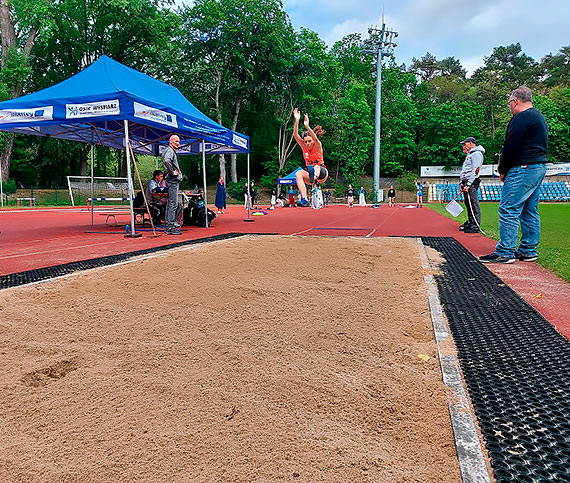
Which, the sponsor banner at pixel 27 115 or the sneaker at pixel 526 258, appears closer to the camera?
the sneaker at pixel 526 258

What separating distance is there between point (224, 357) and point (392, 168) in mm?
49999

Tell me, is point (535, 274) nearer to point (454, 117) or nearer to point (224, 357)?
Answer: point (224, 357)

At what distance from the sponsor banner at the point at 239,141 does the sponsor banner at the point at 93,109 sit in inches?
164

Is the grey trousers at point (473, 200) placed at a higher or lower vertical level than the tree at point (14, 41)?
lower

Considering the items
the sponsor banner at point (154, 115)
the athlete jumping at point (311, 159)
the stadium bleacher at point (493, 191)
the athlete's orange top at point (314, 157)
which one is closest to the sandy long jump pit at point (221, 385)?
the athlete jumping at point (311, 159)

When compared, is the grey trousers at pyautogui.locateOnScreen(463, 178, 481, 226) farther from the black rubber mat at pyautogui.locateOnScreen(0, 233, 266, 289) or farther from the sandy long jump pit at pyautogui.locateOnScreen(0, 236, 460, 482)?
the black rubber mat at pyautogui.locateOnScreen(0, 233, 266, 289)

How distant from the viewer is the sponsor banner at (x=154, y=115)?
805 centimetres

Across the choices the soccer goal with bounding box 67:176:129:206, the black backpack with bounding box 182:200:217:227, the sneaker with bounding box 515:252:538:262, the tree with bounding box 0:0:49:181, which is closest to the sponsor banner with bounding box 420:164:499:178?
the soccer goal with bounding box 67:176:129:206

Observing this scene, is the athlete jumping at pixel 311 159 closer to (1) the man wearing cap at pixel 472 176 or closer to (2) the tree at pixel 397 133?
(1) the man wearing cap at pixel 472 176

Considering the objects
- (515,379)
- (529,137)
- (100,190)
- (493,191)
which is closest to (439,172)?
(493,191)

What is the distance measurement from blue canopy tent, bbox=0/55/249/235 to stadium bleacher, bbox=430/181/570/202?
34.6m

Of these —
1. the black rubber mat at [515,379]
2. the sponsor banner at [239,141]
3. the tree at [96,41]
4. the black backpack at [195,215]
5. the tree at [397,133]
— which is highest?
the tree at [96,41]

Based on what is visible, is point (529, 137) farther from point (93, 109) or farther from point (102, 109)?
point (93, 109)

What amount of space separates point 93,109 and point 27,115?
1585mm
